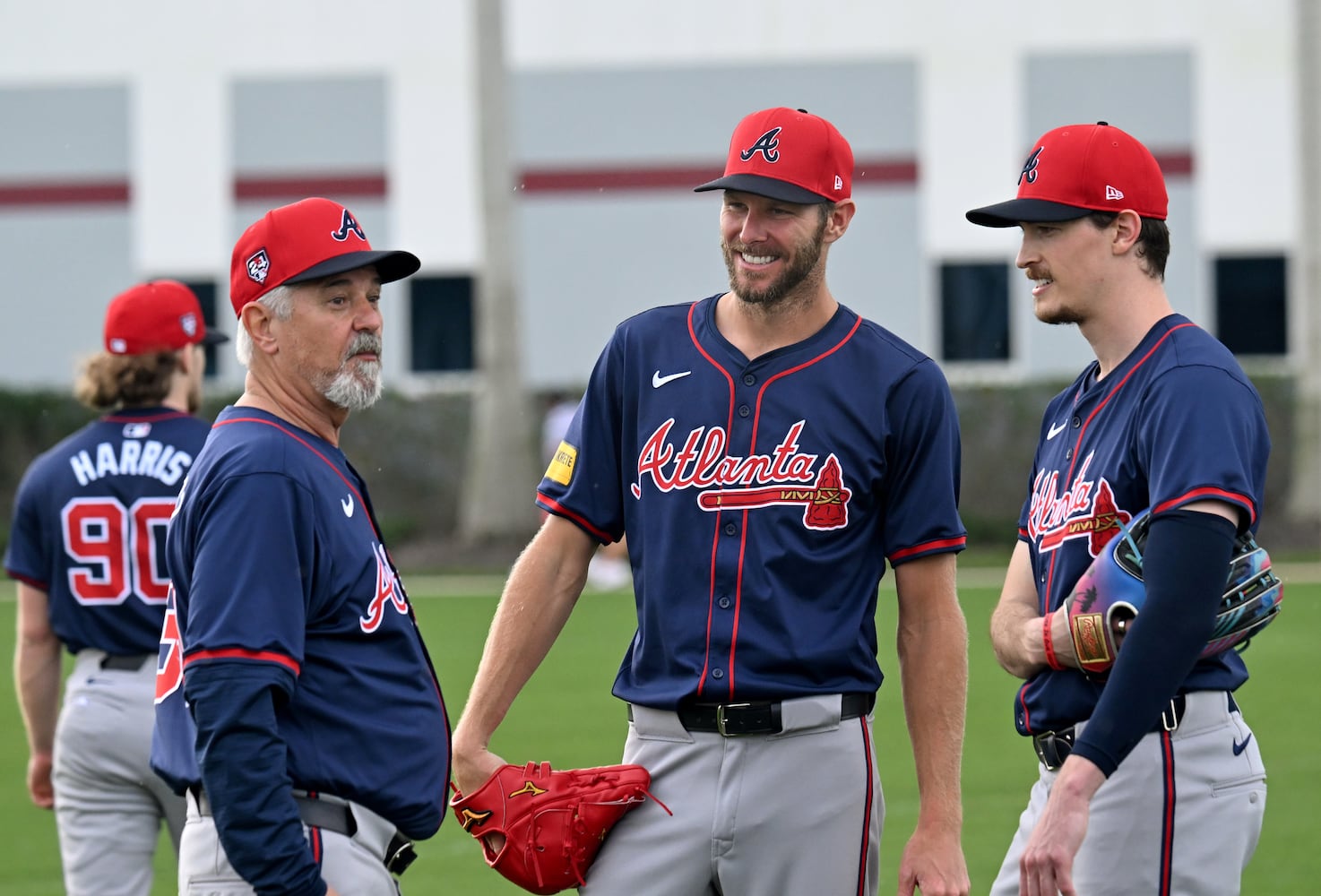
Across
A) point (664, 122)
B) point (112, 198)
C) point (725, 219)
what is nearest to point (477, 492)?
point (664, 122)

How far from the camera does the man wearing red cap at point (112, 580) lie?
553 centimetres

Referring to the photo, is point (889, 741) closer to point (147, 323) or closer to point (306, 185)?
point (147, 323)

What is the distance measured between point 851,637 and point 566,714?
7.26 metres

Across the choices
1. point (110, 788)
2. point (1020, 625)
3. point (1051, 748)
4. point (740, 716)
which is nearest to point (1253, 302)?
point (110, 788)

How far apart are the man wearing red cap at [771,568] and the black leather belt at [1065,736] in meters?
0.21

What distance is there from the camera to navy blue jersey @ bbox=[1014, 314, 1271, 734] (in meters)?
3.55

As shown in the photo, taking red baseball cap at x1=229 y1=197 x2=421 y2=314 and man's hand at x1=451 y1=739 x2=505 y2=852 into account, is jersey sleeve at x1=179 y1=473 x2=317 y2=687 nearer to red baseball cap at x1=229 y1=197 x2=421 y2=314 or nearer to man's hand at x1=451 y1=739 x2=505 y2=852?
red baseball cap at x1=229 y1=197 x2=421 y2=314

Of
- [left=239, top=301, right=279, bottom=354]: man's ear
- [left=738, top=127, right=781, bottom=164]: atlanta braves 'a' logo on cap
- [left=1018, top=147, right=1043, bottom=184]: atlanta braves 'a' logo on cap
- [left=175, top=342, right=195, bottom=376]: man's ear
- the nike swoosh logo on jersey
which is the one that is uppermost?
[left=738, top=127, right=781, bottom=164]: atlanta braves 'a' logo on cap

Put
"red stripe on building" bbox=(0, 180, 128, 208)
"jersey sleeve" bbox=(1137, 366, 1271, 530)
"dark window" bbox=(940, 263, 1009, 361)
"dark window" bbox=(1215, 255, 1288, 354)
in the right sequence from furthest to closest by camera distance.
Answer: "red stripe on building" bbox=(0, 180, 128, 208), "dark window" bbox=(940, 263, 1009, 361), "dark window" bbox=(1215, 255, 1288, 354), "jersey sleeve" bbox=(1137, 366, 1271, 530)

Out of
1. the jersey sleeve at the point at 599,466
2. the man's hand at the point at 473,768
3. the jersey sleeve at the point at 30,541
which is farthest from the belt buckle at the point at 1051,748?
the jersey sleeve at the point at 30,541

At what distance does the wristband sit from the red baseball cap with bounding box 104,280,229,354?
10.7ft

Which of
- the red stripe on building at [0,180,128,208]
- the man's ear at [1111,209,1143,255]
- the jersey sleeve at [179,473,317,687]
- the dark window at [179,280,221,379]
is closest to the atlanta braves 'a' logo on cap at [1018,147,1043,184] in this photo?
the man's ear at [1111,209,1143,255]

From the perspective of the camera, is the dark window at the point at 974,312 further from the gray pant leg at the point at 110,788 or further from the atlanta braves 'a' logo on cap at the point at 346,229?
the atlanta braves 'a' logo on cap at the point at 346,229

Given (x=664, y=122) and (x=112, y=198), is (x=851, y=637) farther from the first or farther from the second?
(x=112, y=198)
